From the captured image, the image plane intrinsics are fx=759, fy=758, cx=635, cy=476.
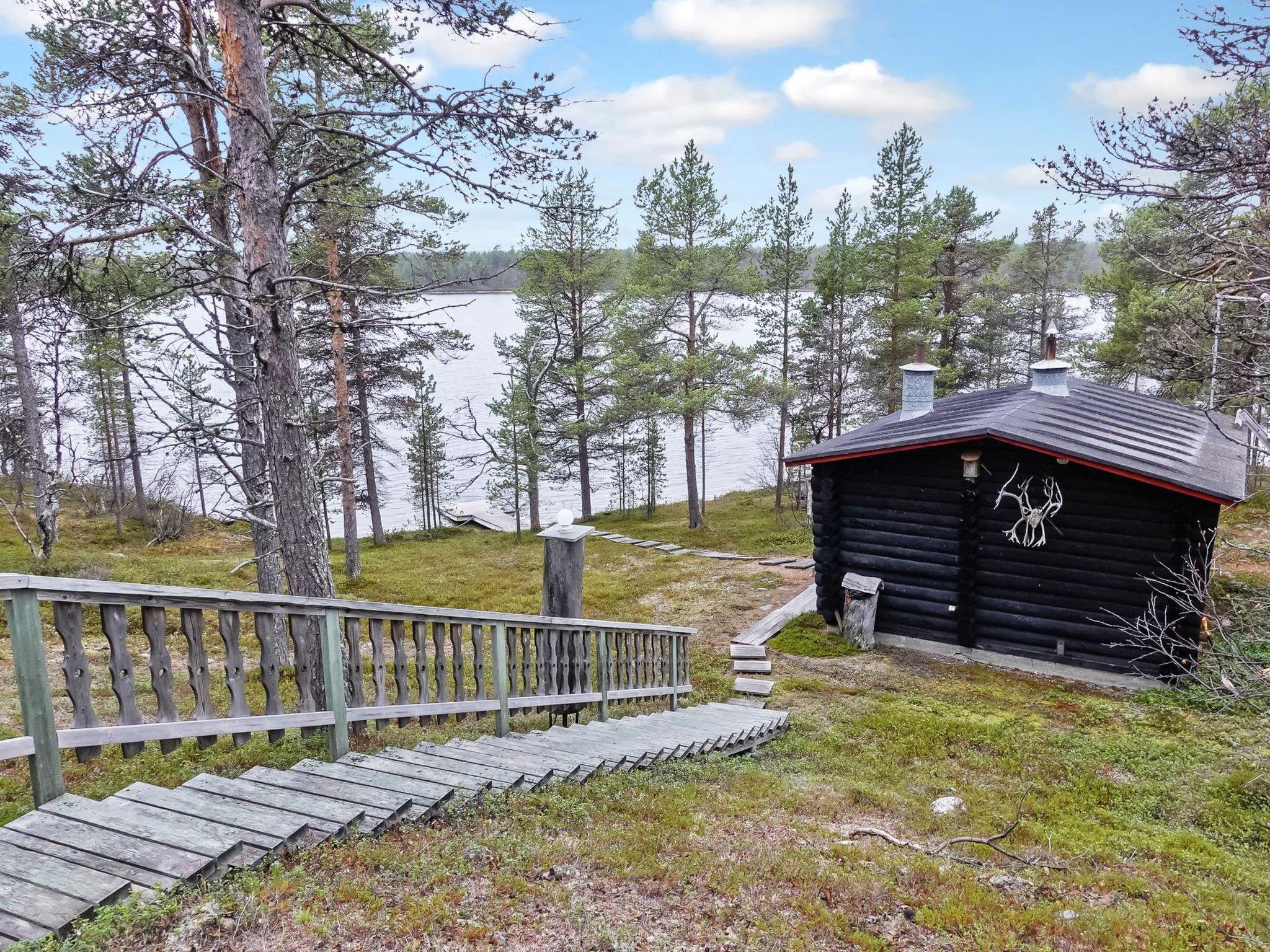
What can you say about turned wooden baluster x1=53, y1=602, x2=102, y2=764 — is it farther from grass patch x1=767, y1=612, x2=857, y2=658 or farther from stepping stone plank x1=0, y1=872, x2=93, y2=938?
grass patch x1=767, y1=612, x2=857, y2=658

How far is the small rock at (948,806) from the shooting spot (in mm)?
6340

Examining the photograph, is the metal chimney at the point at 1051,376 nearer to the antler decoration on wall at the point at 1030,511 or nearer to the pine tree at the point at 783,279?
the antler decoration on wall at the point at 1030,511

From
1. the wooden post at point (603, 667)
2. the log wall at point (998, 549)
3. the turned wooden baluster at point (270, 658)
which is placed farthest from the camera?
the log wall at point (998, 549)

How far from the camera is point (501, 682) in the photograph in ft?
18.4

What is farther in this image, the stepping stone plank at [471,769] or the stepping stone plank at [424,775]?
the stepping stone plank at [471,769]

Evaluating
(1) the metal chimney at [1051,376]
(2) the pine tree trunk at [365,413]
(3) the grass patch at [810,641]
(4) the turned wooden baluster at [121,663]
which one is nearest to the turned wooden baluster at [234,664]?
(4) the turned wooden baluster at [121,663]

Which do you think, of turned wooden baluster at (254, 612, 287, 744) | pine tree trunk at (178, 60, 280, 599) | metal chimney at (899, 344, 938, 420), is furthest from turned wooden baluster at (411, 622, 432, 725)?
metal chimney at (899, 344, 938, 420)

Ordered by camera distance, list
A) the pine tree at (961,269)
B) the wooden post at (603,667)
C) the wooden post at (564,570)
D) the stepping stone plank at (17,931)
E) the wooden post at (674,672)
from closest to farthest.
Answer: the stepping stone plank at (17,931)
the wooden post at (603,667)
the wooden post at (564,570)
the wooden post at (674,672)
the pine tree at (961,269)

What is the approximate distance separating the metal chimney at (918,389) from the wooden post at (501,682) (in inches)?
454

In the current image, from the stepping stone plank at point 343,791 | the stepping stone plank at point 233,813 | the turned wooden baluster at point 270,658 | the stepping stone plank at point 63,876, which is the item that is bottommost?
the stepping stone plank at point 343,791

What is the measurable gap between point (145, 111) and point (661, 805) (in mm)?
7161

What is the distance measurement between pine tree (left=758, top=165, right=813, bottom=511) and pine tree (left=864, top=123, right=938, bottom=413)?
2.33 m

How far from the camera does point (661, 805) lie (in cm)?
491

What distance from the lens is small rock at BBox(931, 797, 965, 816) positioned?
634 cm
